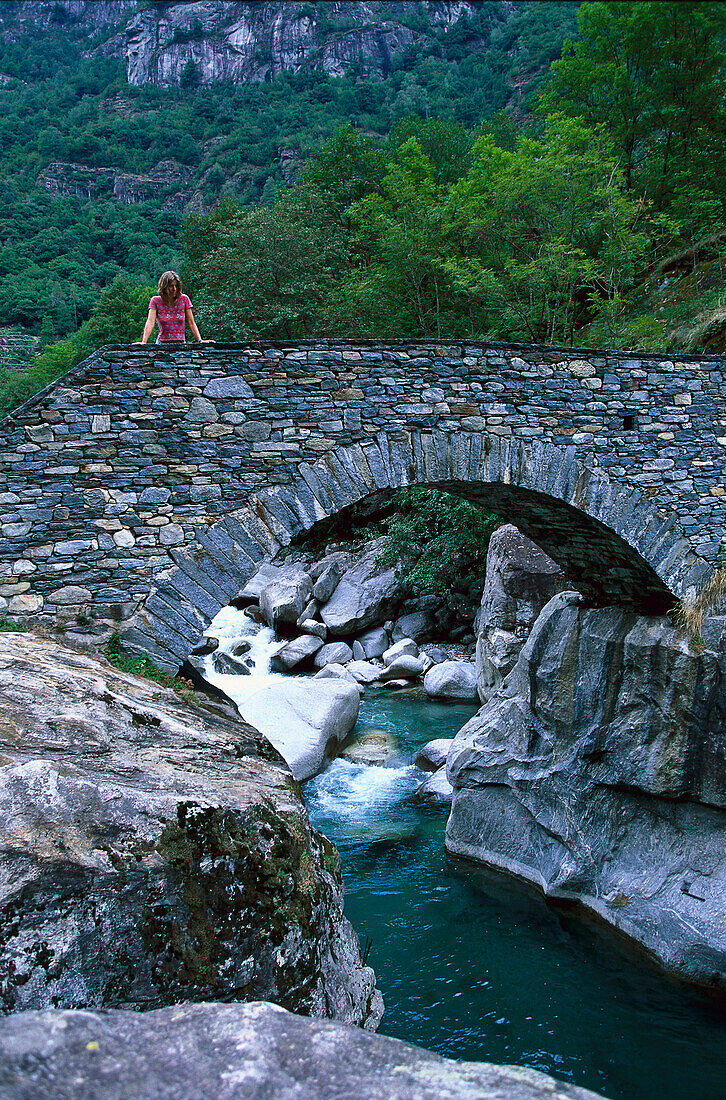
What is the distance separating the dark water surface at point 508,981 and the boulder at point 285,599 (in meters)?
7.15

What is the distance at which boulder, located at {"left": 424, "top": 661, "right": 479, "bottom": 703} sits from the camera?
1041cm

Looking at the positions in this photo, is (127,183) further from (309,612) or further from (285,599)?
(309,612)

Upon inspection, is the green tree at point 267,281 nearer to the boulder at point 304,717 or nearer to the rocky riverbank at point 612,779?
the boulder at point 304,717

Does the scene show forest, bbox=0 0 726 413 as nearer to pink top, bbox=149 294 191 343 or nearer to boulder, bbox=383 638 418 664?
boulder, bbox=383 638 418 664

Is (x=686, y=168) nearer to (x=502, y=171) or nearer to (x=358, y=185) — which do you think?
(x=502, y=171)

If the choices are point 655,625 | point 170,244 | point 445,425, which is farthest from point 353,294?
point 170,244

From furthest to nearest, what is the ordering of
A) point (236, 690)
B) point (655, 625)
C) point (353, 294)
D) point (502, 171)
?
1. point (353, 294)
2. point (502, 171)
3. point (236, 690)
4. point (655, 625)

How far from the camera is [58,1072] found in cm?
109

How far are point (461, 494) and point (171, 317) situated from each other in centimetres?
337

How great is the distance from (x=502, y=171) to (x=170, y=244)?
116ft

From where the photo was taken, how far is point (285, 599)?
14.2m

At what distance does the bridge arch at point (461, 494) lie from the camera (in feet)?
17.4

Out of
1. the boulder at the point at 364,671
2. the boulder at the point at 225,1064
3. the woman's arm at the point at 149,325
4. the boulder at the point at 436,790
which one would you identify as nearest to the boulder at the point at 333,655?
the boulder at the point at 364,671

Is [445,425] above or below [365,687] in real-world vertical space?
above
